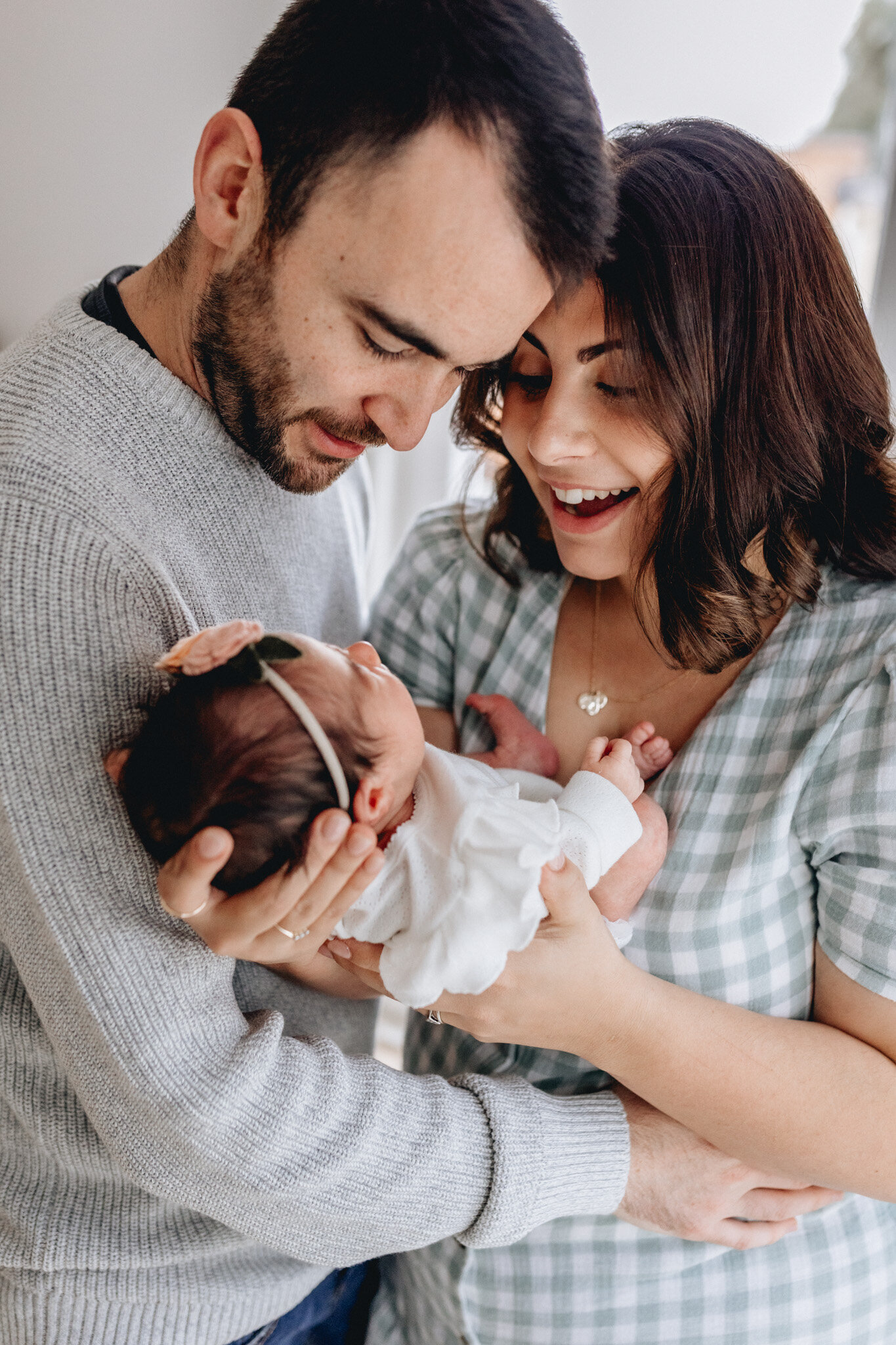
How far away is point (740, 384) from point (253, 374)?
0.56m

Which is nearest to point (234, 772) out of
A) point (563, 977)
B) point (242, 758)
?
point (242, 758)

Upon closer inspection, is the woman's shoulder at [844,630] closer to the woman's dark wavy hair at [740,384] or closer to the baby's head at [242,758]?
the woman's dark wavy hair at [740,384]

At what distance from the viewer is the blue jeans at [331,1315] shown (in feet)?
4.01

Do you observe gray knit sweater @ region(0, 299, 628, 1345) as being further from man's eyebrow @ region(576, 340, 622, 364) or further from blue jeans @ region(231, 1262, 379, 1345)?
man's eyebrow @ region(576, 340, 622, 364)

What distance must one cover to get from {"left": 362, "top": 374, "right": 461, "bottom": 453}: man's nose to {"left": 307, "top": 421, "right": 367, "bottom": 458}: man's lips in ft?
0.15

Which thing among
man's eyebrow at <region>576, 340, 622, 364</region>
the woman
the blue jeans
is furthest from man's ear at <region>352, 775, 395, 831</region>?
the blue jeans

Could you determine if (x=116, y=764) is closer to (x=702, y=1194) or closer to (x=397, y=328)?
(x=397, y=328)

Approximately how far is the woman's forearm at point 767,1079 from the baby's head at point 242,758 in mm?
392

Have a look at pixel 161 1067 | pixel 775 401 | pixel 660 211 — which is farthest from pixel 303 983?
pixel 660 211

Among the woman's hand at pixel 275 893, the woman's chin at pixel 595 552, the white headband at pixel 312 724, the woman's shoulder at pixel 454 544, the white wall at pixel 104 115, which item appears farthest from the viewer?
the white wall at pixel 104 115

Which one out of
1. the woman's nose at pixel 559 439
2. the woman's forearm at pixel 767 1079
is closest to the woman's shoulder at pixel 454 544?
the woman's nose at pixel 559 439

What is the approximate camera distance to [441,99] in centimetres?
92

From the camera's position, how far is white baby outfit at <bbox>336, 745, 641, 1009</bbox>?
0.98 meters

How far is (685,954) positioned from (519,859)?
1.01 ft
